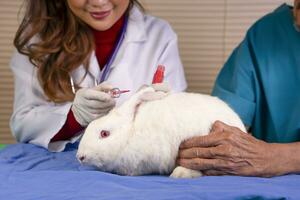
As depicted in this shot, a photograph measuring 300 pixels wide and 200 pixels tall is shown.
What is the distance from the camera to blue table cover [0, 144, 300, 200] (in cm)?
74

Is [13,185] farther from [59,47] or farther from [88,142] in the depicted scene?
[59,47]

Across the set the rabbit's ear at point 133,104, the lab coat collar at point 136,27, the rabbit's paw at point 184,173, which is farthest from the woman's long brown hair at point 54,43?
the rabbit's paw at point 184,173

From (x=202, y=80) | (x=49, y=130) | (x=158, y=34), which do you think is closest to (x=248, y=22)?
(x=202, y=80)

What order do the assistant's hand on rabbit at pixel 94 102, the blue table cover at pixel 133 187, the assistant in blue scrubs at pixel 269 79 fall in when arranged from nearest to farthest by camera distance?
the blue table cover at pixel 133 187 < the assistant's hand on rabbit at pixel 94 102 < the assistant in blue scrubs at pixel 269 79

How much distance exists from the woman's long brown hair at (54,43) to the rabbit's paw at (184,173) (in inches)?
A: 19.5

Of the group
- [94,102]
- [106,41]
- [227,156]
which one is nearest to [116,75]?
[106,41]

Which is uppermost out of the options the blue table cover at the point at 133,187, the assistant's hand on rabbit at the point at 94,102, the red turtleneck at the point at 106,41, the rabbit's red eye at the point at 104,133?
the red turtleneck at the point at 106,41

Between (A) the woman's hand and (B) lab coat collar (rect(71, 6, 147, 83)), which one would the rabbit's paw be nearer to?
(A) the woman's hand

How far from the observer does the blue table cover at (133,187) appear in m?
0.74

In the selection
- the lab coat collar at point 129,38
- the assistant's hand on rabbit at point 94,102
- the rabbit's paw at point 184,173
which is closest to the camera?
the rabbit's paw at point 184,173

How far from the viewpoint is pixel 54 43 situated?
4.50 ft

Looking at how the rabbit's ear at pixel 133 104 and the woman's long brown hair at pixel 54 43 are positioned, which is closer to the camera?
the rabbit's ear at pixel 133 104

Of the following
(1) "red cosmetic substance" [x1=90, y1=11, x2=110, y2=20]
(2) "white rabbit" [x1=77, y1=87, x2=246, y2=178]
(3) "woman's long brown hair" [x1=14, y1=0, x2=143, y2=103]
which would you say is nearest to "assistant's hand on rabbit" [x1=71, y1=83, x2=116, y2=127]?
(2) "white rabbit" [x1=77, y1=87, x2=246, y2=178]

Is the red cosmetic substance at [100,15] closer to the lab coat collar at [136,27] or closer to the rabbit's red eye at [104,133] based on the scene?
the lab coat collar at [136,27]
